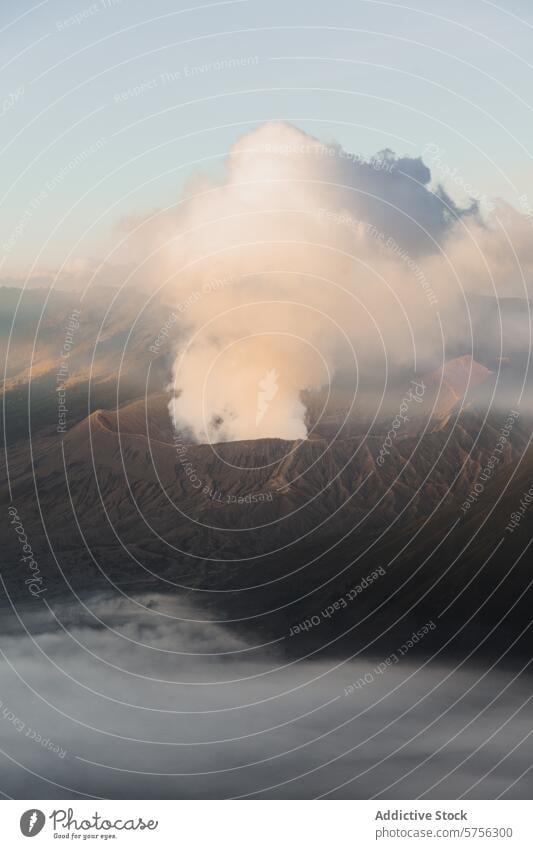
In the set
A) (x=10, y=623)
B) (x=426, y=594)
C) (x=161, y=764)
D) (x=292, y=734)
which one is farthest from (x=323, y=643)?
(x=161, y=764)

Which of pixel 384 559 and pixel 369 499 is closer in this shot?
pixel 384 559

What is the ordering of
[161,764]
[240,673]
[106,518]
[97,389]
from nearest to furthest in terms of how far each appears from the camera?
1. [161,764]
2. [240,673]
3. [97,389]
4. [106,518]

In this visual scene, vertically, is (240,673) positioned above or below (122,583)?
below

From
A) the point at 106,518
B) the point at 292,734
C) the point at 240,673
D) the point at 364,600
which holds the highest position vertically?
the point at 106,518

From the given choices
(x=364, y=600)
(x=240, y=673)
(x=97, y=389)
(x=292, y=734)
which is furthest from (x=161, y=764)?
(x=97, y=389)

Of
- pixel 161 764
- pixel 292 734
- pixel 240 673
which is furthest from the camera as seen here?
pixel 240 673

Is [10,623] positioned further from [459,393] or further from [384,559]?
[459,393]

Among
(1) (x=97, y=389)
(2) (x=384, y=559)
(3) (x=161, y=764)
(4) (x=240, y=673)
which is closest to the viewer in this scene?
(3) (x=161, y=764)

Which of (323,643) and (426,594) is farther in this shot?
(323,643)

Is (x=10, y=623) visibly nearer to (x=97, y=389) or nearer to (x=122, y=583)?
(x=122, y=583)
